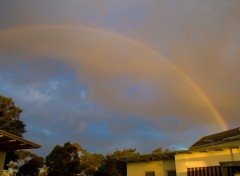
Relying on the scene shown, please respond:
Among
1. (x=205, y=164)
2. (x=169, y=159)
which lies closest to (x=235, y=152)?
(x=205, y=164)

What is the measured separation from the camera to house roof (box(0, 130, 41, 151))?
1085 centimetres

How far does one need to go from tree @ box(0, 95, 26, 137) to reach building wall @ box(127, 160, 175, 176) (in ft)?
52.8

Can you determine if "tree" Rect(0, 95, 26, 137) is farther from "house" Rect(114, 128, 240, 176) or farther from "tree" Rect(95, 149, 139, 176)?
"house" Rect(114, 128, 240, 176)

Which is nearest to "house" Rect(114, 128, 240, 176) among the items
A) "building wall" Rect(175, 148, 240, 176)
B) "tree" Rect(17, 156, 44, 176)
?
"building wall" Rect(175, 148, 240, 176)

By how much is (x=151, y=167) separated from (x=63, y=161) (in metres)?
26.4

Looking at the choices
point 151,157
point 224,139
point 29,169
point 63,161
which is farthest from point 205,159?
point 29,169

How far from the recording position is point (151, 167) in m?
19.5

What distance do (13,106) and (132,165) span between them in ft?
57.3

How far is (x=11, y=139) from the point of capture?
36.9 ft

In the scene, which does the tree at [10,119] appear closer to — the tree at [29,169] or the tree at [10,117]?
the tree at [10,117]

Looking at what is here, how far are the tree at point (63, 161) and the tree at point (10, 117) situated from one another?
12866 mm

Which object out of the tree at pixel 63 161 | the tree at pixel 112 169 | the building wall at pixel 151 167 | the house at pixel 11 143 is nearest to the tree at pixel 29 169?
the tree at pixel 63 161

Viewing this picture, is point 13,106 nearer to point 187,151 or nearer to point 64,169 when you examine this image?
point 64,169

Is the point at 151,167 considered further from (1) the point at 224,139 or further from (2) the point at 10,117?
(2) the point at 10,117
